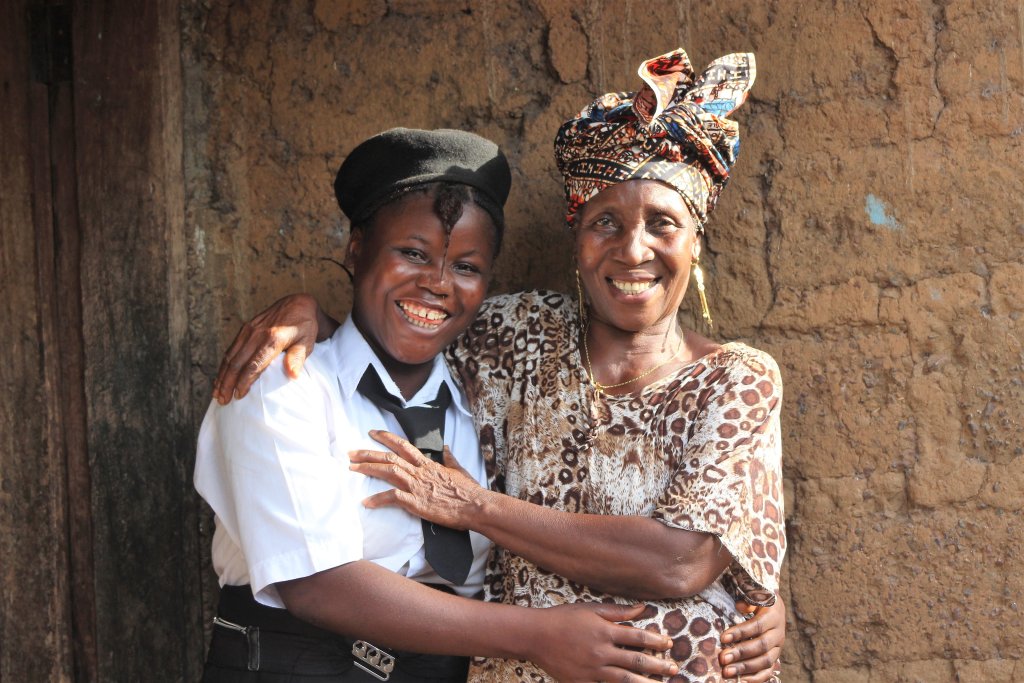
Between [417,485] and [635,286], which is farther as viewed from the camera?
[635,286]

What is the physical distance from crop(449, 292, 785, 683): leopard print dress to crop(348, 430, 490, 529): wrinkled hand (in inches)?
8.9

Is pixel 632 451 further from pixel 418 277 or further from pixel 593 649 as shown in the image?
pixel 418 277

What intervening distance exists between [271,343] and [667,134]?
3.76 feet

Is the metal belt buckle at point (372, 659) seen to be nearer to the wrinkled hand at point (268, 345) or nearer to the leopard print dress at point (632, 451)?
the leopard print dress at point (632, 451)

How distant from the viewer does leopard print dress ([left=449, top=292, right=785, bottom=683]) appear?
253cm

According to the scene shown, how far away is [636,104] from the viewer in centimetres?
277

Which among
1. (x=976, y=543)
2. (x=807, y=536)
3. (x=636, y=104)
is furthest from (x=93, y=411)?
(x=976, y=543)

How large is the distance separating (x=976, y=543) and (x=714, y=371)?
106 centimetres

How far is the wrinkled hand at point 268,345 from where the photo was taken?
2557 mm

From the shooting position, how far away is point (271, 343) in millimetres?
2629

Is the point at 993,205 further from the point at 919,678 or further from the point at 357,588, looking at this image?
the point at 357,588

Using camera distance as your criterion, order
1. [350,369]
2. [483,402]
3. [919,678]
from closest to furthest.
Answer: [350,369]
[483,402]
[919,678]

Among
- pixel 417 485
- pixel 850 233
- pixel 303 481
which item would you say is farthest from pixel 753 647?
pixel 850 233

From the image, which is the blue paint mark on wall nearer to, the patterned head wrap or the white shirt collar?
the patterned head wrap
